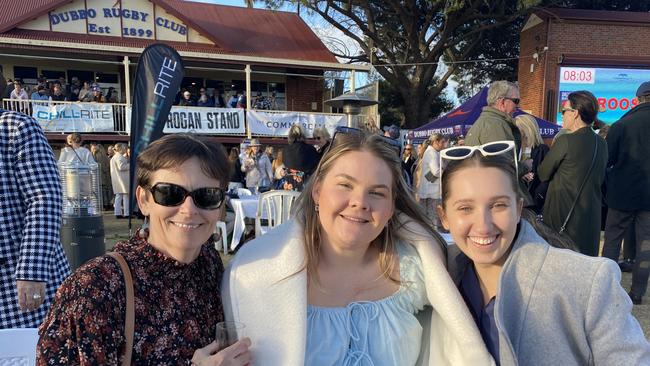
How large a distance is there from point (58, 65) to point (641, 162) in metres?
17.6

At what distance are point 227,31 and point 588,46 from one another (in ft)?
45.6

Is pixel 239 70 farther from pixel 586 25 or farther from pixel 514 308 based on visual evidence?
pixel 514 308

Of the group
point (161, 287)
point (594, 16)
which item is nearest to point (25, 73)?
point (161, 287)

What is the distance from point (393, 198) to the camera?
1798mm

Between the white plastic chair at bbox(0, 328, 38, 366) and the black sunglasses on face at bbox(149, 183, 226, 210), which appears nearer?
the black sunglasses on face at bbox(149, 183, 226, 210)

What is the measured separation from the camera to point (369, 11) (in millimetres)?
20469

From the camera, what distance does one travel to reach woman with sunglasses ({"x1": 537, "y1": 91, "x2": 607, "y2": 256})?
3814mm

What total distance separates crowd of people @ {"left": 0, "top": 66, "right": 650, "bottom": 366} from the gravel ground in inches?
121

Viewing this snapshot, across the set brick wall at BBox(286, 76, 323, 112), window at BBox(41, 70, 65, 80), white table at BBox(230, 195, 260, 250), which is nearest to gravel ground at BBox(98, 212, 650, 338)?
white table at BBox(230, 195, 260, 250)

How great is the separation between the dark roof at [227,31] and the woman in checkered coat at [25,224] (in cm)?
1504

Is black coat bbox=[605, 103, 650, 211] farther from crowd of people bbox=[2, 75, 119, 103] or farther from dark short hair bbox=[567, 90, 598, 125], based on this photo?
crowd of people bbox=[2, 75, 119, 103]

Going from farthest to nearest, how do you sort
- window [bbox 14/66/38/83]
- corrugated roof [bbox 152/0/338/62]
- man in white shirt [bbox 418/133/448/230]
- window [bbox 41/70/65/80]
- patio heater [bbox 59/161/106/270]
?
corrugated roof [bbox 152/0/338/62] → window [bbox 41/70/65/80] → window [bbox 14/66/38/83] → man in white shirt [bbox 418/133/448/230] → patio heater [bbox 59/161/106/270]

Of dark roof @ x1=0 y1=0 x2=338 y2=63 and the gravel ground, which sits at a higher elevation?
dark roof @ x1=0 y1=0 x2=338 y2=63

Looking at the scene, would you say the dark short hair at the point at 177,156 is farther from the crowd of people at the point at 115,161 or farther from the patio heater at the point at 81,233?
the crowd of people at the point at 115,161
